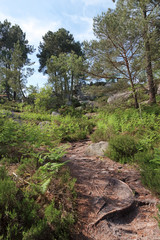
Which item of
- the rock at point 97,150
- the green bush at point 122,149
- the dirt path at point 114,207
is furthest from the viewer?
the rock at point 97,150

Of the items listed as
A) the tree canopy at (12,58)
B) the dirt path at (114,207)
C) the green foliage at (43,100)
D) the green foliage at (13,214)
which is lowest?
the dirt path at (114,207)

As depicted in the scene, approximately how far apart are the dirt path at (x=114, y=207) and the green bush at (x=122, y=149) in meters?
0.63

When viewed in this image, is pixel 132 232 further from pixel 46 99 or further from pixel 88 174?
pixel 46 99

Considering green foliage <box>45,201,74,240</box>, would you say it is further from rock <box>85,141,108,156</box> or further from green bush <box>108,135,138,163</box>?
rock <box>85,141,108,156</box>

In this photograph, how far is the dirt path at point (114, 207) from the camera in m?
1.75

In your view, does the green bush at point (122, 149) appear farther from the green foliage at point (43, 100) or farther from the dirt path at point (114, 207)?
the green foliage at point (43, 100)

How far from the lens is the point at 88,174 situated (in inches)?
123

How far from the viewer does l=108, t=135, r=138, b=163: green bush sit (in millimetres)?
3902

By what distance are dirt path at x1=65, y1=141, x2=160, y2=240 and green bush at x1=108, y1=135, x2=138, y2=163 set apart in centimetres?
63

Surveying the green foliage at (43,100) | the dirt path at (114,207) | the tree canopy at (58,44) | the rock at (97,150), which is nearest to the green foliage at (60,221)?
the dirt path at (114,207)

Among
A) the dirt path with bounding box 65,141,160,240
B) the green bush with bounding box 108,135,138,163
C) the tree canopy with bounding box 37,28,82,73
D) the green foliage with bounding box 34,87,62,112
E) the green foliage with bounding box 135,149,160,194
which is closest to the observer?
the dirt path with bounding box 65,141,160,240

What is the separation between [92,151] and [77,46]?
89.1 feet

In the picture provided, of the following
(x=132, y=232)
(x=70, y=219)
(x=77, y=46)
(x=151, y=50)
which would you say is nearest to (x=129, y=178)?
(x=132, y=232)

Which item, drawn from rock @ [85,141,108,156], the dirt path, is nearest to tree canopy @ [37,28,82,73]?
rock @ [85,141,108,156]
